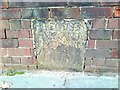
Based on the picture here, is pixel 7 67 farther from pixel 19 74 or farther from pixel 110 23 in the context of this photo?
pixel 110 23

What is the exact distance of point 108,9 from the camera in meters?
2.43

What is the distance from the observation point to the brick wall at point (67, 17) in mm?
2443

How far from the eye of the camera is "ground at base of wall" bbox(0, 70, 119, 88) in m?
2.55

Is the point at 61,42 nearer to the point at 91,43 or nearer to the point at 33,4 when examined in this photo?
the point at 91,43

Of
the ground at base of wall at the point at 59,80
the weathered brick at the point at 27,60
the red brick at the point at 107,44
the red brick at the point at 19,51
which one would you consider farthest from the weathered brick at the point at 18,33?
the red brick at the point at 107,44

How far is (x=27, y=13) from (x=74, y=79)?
0.80 m

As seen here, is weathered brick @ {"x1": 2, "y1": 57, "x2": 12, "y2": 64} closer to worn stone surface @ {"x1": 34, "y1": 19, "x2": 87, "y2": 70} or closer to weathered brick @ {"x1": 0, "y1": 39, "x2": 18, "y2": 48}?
weathered brick @ {"x1": 0, "y1": 39, "x2": 18, "y2": 48}

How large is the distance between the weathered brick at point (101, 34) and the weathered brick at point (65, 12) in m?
0.24

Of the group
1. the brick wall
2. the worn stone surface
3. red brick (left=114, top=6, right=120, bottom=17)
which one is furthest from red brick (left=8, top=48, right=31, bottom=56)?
red brick (left=114, top=6, right=120, bottom=17)

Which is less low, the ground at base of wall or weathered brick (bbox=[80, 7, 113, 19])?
weathered brick (bbox=[80, 7, 113, 19])

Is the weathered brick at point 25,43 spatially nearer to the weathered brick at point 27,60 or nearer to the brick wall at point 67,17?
the brick wall at point 67,17

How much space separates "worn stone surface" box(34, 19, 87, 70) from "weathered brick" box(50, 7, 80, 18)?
54 mm

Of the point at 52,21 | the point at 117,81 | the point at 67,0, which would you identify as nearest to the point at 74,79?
the point at 117,81

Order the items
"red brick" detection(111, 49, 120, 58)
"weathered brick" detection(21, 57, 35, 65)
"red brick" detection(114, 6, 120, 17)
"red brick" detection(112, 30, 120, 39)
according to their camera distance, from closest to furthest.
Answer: "red brick" detection(114, 6, 120, 17), "red brick" detection(112, 30, 120, 39), "red brick" detection(111, 49, 120, 58), "weathered brick" detection(21, 57, 35, 65)
